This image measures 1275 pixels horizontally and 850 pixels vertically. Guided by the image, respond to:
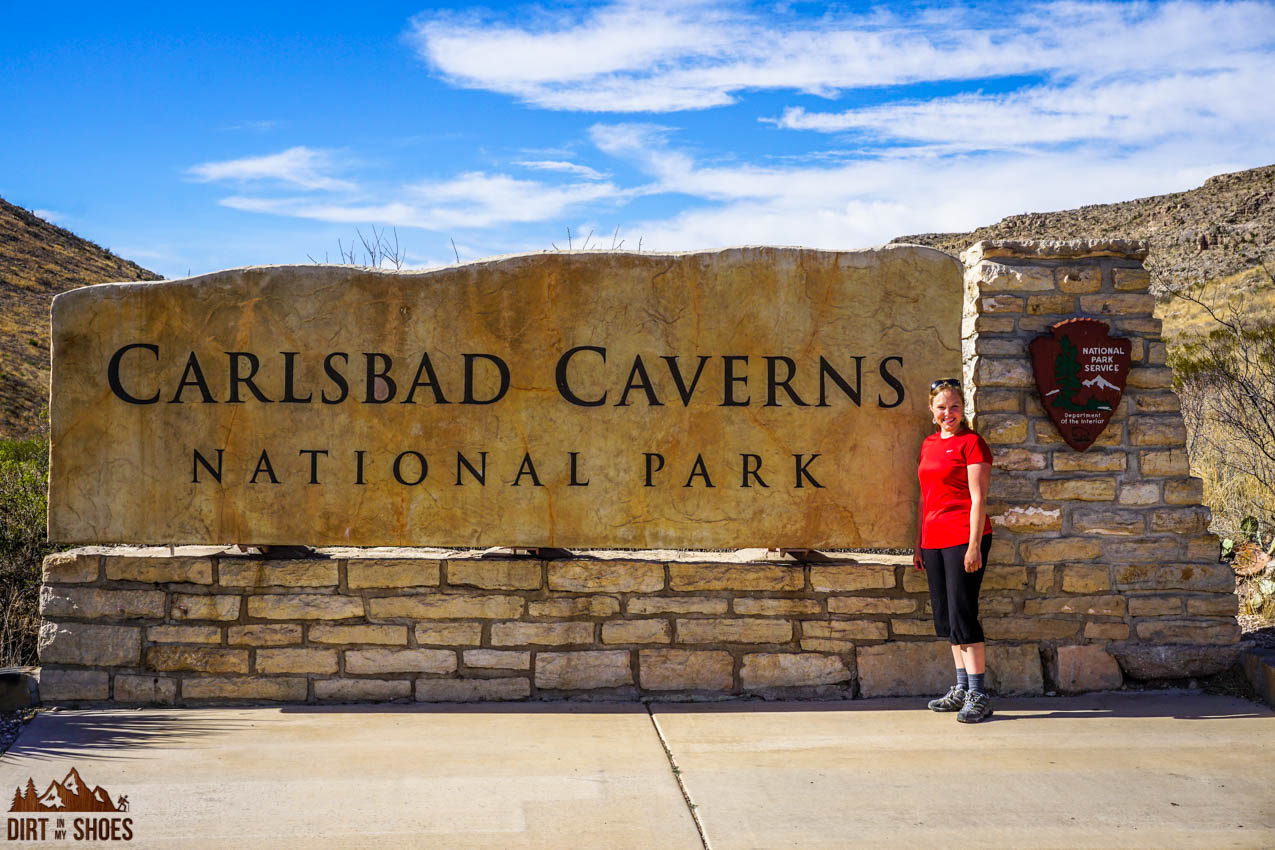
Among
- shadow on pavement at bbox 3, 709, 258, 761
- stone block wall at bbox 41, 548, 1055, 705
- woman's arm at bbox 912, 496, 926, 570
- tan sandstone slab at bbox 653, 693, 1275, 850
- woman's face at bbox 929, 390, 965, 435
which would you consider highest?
woman's face at bbox 929, 390, 965, 435

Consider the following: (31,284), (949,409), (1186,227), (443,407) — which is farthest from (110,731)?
(1186,227)

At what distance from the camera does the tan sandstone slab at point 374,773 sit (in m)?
3.81

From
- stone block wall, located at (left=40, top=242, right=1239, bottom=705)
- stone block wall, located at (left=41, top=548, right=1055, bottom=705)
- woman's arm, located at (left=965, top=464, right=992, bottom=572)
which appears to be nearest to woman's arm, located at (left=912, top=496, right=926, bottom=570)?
stone block wall, located at (left=40, top=242, right=1239, bottom=705)

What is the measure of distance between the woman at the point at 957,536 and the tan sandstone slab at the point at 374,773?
1.71 metres

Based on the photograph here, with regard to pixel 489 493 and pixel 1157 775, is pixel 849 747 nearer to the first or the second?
pixel 1157 775

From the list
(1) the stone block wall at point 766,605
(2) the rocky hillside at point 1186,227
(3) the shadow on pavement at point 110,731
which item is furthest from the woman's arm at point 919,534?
(2) the rocky hillside at point 1186,227

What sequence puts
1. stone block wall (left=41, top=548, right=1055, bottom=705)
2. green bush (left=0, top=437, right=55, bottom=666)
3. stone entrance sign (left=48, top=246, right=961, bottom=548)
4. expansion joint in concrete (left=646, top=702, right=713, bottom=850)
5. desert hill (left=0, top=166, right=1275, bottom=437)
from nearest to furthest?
expansion joint in concrete (left=646, top=702, right=713, bottom=850)
stone block wall (left=41, top=548, right=1055, bottom=705)
stone entrance sign (left=48, top=246, right=961, bottom=548)
green bush (left=0, top=437, right=55, bottom=666)
desert hill (left=0, top=166, right=1275, bottom=437)

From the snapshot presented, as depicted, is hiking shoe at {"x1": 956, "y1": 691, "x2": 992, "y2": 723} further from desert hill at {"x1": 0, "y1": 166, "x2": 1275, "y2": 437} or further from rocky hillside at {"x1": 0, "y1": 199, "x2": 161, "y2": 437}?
desert hill at {"x1": 0, "y1": 166, "x2": 1275, "y2": 437}

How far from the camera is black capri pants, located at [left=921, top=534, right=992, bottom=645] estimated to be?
519 centimetres

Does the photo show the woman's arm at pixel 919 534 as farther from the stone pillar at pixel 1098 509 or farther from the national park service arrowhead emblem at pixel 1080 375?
the national park service arrowhead emblem at pixel 1080 375

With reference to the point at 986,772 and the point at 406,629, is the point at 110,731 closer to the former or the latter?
the point at 406,629

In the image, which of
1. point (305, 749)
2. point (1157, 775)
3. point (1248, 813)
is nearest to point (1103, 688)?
point (1157, 775)

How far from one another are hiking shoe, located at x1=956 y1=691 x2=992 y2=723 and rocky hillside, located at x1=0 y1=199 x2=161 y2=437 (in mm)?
18995

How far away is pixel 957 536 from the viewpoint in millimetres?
5207
